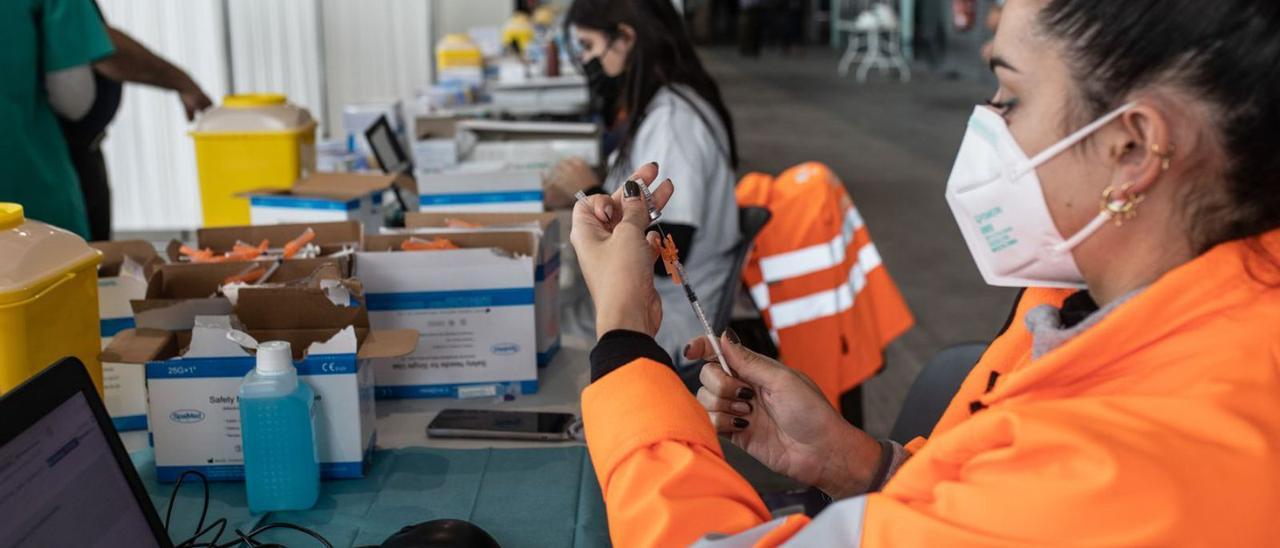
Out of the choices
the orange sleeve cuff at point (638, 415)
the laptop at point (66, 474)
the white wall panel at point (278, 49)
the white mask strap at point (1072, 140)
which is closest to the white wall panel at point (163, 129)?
the white wall panel at point (278, 49)

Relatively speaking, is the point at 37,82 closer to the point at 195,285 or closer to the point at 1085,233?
the point at 195,285

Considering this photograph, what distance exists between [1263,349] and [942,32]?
16846 millimetres

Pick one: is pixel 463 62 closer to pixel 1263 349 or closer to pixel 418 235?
pixel 418 235

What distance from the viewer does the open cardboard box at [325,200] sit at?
8.16ft

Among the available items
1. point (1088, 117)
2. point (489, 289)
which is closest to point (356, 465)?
point (489, 289)

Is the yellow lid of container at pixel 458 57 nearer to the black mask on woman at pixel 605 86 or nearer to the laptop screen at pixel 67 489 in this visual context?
the black mask on woman at pixel 605 86

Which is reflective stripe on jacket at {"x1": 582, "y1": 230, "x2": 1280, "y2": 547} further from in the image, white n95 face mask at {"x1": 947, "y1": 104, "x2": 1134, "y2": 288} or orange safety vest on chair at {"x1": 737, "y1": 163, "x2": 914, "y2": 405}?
orange safety vest on chair at {"x1": 737, "y1": 163, "x2": 914, "y2": 405}

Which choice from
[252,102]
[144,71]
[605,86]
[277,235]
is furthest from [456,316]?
[144,71]

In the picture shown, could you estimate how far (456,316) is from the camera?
6.16 ft

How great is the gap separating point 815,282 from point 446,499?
1524 mm

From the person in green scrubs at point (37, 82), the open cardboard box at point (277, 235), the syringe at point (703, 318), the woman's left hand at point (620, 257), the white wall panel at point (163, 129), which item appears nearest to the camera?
the woman's left hand at point (620, 257)

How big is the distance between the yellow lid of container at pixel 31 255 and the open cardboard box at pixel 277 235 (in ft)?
1.60

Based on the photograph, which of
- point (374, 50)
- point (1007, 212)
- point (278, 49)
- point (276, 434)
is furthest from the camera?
point (374, 50)

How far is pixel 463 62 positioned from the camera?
617 centimetres
